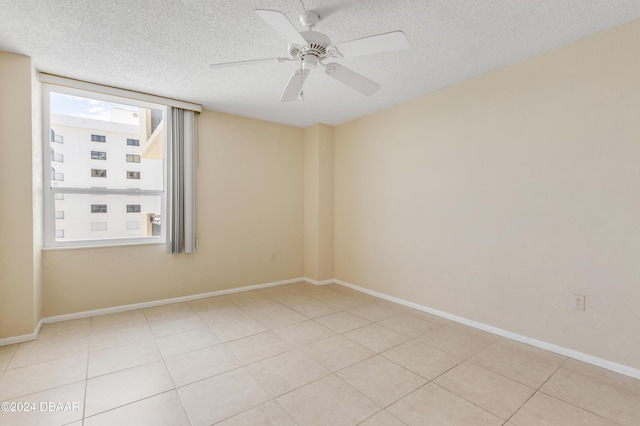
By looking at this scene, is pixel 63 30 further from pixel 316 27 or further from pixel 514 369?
pixel 514 369

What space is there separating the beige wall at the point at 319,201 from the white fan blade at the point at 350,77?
2.44 m

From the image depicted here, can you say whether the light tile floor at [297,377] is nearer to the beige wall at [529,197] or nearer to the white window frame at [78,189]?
the beige wall at [529,197]

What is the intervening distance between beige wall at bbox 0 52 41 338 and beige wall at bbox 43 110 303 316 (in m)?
0.43

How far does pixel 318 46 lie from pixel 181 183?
268 cm

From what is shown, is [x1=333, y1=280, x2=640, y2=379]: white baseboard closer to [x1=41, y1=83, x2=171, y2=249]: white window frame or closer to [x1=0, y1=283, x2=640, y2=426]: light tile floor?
[x1=0, y1=283, x2=640, y2=426]: light tile floor

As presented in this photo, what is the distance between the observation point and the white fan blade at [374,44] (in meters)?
1.58

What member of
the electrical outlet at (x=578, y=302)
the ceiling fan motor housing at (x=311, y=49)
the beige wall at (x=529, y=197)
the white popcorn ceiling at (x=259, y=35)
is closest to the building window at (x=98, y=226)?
the white popcorn ceiling at (x=259, y=35)

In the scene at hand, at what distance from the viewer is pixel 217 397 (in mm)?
1880

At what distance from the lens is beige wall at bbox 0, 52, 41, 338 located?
257 cm

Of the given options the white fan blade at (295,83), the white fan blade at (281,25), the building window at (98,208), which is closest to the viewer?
the white fan blade at (281,25)

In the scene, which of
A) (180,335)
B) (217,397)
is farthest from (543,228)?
(180,335)

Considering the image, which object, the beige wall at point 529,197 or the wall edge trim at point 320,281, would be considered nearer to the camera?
the beige wall at point 529,197

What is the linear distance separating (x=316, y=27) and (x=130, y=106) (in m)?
2.71

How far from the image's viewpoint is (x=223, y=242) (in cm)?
413
